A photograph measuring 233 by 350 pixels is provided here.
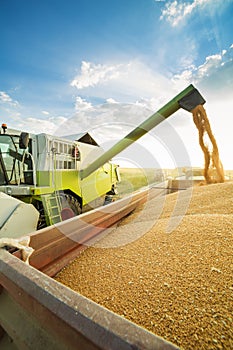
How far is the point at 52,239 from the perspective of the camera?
1555 millimetres

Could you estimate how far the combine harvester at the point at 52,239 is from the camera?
60 cm

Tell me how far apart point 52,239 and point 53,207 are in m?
2.12

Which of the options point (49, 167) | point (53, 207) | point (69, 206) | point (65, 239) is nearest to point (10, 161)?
point (49, 167)

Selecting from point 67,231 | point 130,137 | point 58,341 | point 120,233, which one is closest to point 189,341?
point 58,341

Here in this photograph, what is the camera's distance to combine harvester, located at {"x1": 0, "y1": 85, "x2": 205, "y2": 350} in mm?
600

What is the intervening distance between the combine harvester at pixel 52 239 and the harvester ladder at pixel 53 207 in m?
0.02

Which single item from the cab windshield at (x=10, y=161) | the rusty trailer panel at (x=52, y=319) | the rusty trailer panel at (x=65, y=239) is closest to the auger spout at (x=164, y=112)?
the rusty trailer panel at (x=65, y=239)

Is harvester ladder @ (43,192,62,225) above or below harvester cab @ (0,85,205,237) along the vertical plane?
below

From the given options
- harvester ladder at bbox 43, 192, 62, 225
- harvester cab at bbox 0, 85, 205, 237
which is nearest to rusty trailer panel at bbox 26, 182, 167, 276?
harvester cab at bbox 0, 85, 205, 237

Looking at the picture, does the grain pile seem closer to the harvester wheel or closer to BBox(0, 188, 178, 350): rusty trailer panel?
BBox(0, 188, 178, 350): rusty trailer panel

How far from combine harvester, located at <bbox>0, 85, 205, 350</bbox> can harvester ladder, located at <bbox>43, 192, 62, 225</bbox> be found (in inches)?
0.7

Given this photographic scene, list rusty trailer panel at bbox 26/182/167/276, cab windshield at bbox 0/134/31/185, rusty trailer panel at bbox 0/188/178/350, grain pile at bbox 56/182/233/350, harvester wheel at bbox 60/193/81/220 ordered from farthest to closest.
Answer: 1. harvester wheel at bbox 60/193/81/220
2. cab windshield at bbox 0/134/31/185
3. rusty trailer panel at bbox 26/182/167/276
4. grain pile at bbox 56/182/233/350
5. rusty trailer panel at bbox 0/188/178/350

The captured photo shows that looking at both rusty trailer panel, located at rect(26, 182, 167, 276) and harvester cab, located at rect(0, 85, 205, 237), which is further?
harvester cab, located at rect(0, 85, 205, 237)

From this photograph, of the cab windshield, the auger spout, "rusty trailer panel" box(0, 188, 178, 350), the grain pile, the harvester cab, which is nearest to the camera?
"rusty trailer panel" box(0, 188, 178, 350)
